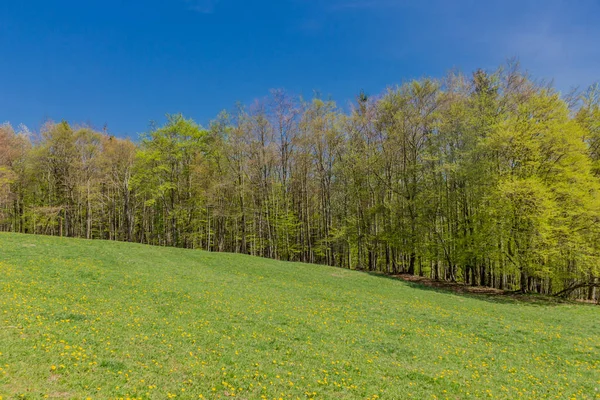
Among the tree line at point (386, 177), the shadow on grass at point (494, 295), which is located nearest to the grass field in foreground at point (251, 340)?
the shadow on grass at point (494, 295)

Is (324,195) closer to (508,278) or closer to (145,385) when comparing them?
(508,278)

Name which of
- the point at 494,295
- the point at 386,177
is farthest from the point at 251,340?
the point at 386,177

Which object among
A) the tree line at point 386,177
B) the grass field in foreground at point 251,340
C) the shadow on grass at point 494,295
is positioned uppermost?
the tree line at point 386,177

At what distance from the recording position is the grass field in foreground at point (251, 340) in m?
6.18

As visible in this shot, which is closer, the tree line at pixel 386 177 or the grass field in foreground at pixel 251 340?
the grass field in foreground at pixel 251 340

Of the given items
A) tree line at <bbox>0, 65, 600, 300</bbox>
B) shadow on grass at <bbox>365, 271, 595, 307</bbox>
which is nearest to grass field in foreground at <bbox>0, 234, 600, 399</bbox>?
shadow on grass at <bbox>365, 271, 595, 307</bbox>

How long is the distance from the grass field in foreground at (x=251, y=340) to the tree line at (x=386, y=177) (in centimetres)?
662

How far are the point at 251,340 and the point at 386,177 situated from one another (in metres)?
26.6

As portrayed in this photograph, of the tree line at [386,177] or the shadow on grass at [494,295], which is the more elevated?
the tree line at [386,177]

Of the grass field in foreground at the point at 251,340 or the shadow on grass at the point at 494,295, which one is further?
the shadow on grass at the point at 494,295

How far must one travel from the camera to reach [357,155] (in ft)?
102

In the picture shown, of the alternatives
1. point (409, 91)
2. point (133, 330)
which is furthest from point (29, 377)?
point (409, 91)

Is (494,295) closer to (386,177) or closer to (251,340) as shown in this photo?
(386,177)

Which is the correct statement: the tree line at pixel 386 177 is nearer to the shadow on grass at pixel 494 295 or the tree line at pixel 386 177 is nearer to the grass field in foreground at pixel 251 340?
the shadow on grass at pixel 494 295
